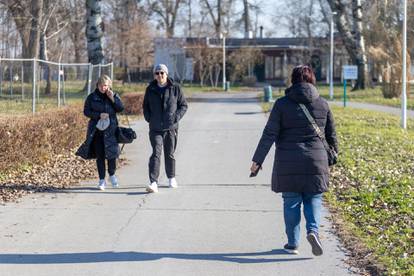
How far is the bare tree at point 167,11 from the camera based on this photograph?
69.1 m

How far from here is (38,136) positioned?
12414 millimetres

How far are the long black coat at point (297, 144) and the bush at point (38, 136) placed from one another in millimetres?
5208

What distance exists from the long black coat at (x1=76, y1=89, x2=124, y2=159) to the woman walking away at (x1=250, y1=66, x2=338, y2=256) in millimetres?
3912

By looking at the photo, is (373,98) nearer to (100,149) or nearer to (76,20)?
(76,20)

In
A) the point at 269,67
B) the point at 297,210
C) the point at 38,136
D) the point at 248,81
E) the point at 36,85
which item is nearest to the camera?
the point at 297,210

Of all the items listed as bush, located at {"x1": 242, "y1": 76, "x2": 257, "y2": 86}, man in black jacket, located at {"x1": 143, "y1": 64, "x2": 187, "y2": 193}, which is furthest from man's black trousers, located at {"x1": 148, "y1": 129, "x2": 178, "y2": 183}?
bush, located at {"x1": 242, "y1": 76, "x2": 257, "y2": 86}

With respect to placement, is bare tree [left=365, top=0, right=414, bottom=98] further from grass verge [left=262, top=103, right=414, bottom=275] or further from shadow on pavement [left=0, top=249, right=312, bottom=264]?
shadow on pavement [left=0, top=249, right=312, bottom=264]

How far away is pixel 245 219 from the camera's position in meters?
8.96

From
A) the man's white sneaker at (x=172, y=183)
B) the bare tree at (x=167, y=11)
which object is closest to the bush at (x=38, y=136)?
the man's white sneaker at (x=172, y=183)

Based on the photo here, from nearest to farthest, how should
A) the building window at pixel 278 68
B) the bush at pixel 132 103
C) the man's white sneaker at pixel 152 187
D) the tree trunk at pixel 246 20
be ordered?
the man's white sneaker at pixel 152 187, the bush at pixel 132 103, the tree trunk at pixel 246 20, the building window at pixel 278 68

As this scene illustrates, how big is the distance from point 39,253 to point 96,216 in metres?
1.76

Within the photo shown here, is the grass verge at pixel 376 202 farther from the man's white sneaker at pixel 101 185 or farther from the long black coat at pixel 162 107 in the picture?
the man's white sneaker at pixel 101 185

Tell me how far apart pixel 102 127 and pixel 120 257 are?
3.81 m

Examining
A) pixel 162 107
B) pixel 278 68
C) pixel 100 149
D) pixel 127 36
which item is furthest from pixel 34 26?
pixel 278 68
